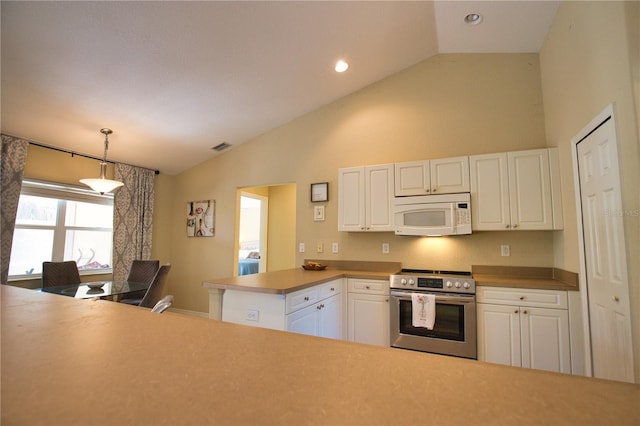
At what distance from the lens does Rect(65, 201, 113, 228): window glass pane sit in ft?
13.3

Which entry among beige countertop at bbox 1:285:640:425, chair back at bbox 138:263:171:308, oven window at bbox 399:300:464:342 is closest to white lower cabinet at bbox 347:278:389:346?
oven window at bbox 399:300:464:342

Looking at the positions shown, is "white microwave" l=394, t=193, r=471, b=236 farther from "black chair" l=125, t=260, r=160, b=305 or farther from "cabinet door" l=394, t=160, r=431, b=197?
"black chair" l=125, t=260, r=160, b=305

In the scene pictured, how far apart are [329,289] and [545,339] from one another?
5.84 ft

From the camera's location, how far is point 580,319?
7.70ft

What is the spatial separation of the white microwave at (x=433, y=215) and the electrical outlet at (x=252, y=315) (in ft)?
5.68

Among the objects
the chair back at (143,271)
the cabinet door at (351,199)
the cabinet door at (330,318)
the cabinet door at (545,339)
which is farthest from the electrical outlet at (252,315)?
the chair back at (143,271)

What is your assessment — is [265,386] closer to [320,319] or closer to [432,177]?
[320,319]

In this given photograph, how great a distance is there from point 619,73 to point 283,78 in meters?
2.72

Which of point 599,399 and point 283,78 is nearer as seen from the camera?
point 599,399

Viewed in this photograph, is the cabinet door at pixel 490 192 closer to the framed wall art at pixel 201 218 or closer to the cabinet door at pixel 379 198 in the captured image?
the cabinet door at pixel 379 198

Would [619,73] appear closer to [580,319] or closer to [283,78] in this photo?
[580,319]

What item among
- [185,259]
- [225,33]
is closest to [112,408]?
[225,33]

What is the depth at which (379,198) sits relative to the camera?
3.38 metres

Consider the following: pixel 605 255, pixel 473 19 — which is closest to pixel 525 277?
pixel 605 255
